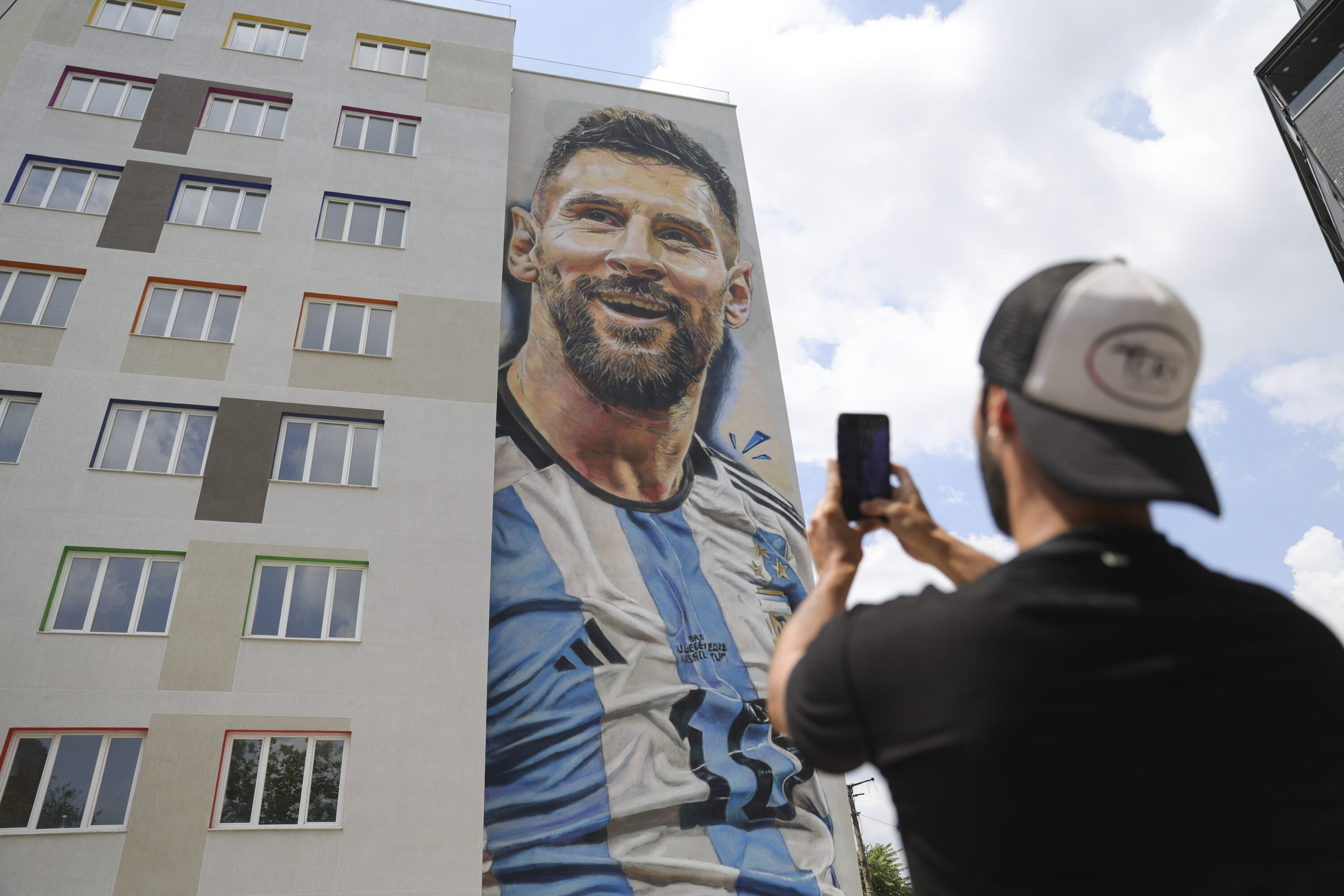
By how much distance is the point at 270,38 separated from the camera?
21.3m

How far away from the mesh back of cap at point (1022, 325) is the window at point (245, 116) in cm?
2159

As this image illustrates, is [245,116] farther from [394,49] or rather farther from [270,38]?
[394,49]

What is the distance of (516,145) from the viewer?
2328cm

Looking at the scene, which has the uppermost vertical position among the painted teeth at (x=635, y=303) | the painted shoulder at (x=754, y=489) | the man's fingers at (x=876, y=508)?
the painted teeth at (x=635, y=303)

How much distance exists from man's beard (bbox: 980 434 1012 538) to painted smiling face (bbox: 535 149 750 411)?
19109 millimetres

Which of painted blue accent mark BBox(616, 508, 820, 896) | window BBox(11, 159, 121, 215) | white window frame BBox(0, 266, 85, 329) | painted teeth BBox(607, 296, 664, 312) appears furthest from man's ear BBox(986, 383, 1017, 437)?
window BBox(11, 159, 121, 215)

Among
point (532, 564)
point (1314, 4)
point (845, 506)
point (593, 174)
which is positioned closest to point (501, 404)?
point (532, 564)

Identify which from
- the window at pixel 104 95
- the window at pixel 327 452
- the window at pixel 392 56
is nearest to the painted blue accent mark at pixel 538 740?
the window at pixel 327 452

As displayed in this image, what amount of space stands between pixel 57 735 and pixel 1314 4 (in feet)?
102

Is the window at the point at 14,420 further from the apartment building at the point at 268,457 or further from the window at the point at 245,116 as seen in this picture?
the window at the point at 245,116

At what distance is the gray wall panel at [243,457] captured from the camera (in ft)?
47.8

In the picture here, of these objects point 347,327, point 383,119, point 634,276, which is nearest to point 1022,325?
point 347,327

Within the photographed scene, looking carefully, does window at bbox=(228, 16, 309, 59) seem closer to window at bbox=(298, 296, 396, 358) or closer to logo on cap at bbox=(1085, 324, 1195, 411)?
window at bbox=(298, 296, 396, 358)

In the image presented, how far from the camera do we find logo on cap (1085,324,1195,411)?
3.98ft
